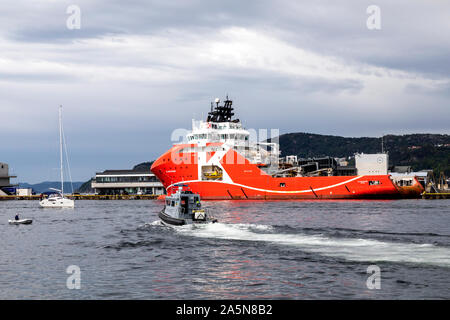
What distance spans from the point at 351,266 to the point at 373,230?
1103 cm

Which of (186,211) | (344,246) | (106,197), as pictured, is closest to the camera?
(344,246)

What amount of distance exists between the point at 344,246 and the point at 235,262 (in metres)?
5.95

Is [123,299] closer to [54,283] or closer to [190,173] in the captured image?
[54,283]

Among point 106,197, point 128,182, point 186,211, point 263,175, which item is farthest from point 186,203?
point 128,182

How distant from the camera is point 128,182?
381 feet

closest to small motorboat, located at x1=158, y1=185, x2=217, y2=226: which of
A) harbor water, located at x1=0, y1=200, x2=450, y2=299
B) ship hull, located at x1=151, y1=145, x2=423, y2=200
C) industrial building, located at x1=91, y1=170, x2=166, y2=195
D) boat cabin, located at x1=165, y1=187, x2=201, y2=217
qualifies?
boat cabin, located at x1=165, y1=187, x2=201, y2=217

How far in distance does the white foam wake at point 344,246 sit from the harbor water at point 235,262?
4 cm

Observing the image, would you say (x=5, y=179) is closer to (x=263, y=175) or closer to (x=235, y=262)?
(x=263, y=175)

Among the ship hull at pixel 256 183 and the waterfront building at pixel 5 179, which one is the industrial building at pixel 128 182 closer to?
the waterfront building at pixel 5 179

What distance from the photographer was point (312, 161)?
6331 cm

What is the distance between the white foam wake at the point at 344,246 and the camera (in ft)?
62.5

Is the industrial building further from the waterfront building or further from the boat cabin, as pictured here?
the boat cabin

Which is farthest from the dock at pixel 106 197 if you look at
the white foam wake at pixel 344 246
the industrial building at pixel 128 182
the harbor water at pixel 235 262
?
the white foam wake at pixel 344 246
